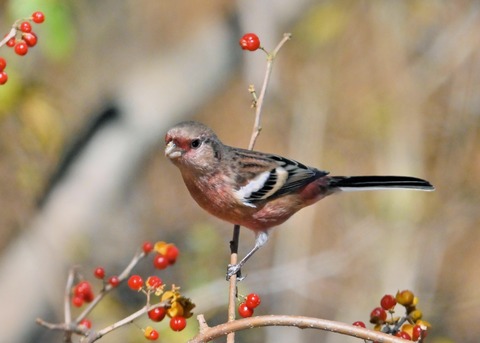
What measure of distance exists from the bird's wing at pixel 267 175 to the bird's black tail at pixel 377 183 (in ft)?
0.41

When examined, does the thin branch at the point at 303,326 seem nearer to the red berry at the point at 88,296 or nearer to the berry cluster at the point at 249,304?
the berry cluster at the point at 249,304

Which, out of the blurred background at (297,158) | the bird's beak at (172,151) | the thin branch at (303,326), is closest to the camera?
the thin branch at (303,326)

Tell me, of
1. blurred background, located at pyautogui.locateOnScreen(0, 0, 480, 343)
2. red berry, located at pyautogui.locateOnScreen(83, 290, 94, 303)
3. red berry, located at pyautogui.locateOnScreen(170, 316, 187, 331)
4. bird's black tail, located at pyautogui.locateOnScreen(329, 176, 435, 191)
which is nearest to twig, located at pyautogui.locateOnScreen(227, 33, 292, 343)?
red berry, located at pyautogui.locateOnScreen(170, 316, 187, 331)

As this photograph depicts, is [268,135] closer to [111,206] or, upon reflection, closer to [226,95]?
[226,95]

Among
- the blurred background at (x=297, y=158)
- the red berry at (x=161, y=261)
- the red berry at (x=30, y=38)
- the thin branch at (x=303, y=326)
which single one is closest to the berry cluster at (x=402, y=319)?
the thin branch at (x=303, y=326)

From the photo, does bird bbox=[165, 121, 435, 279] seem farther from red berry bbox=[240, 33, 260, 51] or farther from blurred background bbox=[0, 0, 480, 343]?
blurred background bbox=[0, 0, 480, 343]

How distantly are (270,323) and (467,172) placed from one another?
5.57 metres

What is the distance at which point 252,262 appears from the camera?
879 centimetres

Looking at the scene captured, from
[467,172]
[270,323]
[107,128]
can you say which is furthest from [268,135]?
[270,323]

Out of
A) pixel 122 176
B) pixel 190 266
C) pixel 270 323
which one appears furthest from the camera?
pixel 122 176

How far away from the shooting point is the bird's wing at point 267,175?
4312 millimetres

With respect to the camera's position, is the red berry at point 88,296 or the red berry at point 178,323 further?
the red berry at point 88,296

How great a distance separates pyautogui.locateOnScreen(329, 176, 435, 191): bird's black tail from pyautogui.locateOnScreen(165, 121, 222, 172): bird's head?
783mm

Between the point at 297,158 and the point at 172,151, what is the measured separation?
376cm
